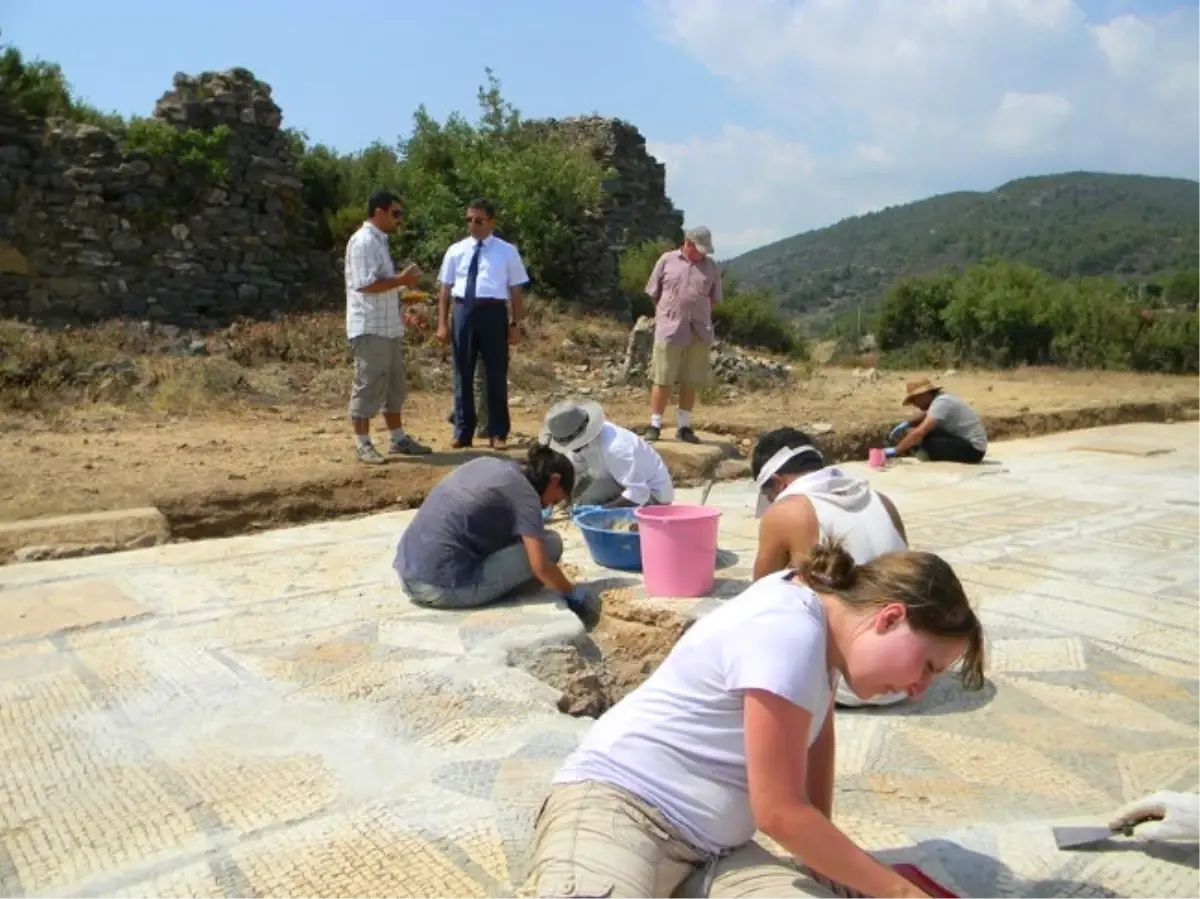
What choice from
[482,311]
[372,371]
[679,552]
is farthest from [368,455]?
[679,552]

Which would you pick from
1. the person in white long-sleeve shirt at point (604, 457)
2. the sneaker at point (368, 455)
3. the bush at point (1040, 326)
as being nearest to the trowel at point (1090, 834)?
the person in white long-sleeve shirt at point (604, 457)

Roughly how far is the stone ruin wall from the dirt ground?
11.4 feet

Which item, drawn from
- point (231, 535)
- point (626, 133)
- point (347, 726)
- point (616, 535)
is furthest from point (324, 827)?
point (626, 133)

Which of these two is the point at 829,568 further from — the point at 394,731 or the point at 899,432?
the point at 899,432

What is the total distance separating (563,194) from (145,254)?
5810 millimetres

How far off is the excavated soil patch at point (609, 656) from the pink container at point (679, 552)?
0.44ft

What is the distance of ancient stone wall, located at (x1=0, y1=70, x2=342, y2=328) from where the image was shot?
1109 centimetres

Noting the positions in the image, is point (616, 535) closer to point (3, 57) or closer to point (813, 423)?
point (813, 423)

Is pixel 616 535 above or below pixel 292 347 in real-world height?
below

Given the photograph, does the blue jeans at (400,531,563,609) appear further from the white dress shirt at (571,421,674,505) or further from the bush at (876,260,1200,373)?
the bush at (876,260,1200,373)

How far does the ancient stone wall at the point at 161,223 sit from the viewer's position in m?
11.1

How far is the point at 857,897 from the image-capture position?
182 cm

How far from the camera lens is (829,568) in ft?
5.92

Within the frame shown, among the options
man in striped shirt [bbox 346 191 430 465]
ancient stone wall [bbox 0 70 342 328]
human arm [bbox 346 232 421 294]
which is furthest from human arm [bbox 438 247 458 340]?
ancient stone wall [bbox 0 70 342 328]
